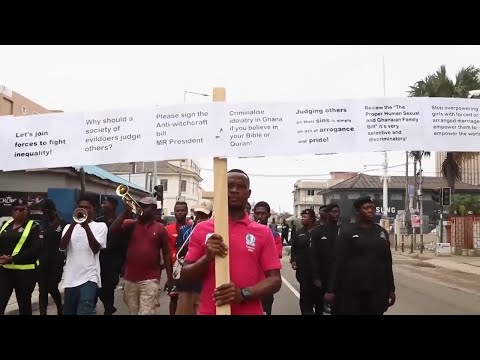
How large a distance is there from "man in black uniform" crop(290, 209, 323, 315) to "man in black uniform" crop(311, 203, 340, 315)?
0.66ft

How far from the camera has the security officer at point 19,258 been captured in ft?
19.3

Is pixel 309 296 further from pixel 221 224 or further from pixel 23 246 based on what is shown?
pixel 221 224

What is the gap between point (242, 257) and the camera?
9.32ft

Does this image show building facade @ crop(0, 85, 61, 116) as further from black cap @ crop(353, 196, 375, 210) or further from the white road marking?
black cap @ crop(353, 196, 375, 210)

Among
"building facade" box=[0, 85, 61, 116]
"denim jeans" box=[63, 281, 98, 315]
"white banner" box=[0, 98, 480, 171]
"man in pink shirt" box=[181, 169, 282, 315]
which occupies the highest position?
"building facade" box=[0, 85, 61, 116]

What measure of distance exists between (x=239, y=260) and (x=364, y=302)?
2414 millimetres

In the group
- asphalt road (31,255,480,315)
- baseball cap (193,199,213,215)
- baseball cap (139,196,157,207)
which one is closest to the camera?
baseball cap (139,196,157,207)

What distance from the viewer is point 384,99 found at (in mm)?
2865

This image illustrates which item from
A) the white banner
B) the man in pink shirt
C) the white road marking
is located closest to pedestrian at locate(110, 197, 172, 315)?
the white banner

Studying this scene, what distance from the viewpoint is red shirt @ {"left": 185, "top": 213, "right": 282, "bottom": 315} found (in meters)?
2.81

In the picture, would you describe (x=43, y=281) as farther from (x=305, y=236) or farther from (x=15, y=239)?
(x=305, y=236)

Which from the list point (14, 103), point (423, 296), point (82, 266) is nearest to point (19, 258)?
point (82, 266)

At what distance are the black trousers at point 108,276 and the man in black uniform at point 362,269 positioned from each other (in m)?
3.18
